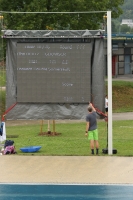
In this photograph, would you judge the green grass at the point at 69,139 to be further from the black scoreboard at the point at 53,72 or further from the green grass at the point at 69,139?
the black scoreboard at the point at 53,72

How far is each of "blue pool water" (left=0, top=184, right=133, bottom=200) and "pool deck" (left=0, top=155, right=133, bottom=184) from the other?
0.47 m

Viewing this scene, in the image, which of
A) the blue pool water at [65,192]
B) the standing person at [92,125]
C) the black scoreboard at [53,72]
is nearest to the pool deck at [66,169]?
the blue pool water at [65,192]

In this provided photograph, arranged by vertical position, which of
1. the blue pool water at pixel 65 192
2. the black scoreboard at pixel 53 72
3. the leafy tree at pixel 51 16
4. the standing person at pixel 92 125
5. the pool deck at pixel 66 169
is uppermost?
the leafy tree at pixel 51 16

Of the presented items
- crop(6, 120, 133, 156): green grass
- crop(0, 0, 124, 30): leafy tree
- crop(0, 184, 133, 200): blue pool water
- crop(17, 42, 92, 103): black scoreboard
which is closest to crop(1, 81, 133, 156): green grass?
crop(6, 120, 133, 156): green grass

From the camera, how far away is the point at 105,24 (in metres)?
17.9

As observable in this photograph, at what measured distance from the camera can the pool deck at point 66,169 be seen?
14.0 m

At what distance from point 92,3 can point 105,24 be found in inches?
799

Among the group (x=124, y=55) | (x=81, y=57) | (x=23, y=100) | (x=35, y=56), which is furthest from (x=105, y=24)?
(x=124, y=55)

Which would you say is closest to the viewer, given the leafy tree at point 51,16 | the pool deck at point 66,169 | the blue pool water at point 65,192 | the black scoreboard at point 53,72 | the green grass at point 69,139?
the blue pool water at point 65,192

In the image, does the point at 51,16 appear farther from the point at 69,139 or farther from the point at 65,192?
the point at 65,192

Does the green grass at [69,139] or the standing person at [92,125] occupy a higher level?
the standing person at [92,125]

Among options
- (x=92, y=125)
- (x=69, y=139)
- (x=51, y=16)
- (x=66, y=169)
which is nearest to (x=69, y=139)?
(x=69, y=139)

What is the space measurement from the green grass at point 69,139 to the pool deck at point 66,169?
38.4 inches

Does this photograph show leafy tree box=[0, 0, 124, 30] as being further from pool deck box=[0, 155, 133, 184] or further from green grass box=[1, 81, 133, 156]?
pool deck box=[0, 155, 133, 184]
